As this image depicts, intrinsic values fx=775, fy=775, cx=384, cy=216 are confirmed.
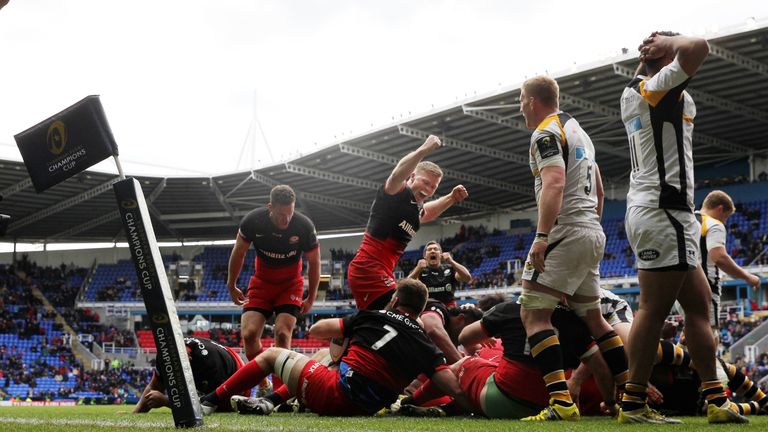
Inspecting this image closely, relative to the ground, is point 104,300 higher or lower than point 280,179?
lower

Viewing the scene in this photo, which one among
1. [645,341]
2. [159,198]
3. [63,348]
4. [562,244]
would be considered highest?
[159,198]

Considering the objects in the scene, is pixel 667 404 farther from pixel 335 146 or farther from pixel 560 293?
pixel 335 146

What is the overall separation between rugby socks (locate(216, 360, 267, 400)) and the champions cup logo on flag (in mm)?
2165

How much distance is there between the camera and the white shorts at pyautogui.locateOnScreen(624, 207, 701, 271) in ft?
14.1

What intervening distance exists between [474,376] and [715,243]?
8.51 feet

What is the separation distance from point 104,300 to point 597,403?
1548 inches

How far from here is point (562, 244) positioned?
4.97m

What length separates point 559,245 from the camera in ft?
16.3

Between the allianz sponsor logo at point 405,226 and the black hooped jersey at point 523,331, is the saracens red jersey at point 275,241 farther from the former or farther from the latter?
the black hooped jersey at point 523,331

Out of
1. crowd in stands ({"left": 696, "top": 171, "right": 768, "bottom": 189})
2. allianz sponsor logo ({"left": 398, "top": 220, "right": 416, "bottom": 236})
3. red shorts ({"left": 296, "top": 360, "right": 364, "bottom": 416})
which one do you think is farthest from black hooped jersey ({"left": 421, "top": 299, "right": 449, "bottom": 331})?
crowd in stands ({"left": 696, "top": 171, "right": 768, "bottom": 189})

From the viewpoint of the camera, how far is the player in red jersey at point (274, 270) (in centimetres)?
830

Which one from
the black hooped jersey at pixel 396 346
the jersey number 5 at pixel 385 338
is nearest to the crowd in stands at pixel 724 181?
the black hooped jersey at pixel 396 346

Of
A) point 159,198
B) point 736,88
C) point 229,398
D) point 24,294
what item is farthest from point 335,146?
point 229,398

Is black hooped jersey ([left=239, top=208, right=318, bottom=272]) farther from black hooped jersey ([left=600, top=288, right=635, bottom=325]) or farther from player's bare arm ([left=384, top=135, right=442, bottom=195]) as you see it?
black hooped jersey ([left=600, top=288, right=635, bottom=325])
